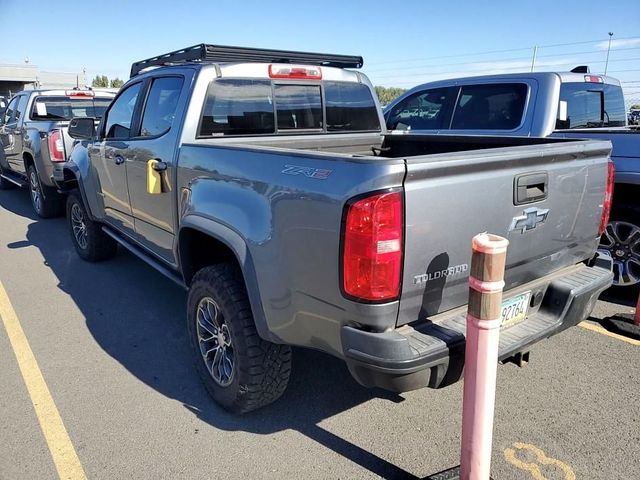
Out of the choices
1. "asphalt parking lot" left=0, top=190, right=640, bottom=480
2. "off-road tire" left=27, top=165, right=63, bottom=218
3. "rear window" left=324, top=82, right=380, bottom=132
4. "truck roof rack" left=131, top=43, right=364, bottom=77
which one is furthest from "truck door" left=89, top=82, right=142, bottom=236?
"off-road tire" left=27, top=165, right=63, bottom=218

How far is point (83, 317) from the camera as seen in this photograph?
13.9 feet

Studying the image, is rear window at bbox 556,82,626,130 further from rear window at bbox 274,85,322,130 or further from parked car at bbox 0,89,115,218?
parked car at bbox 0,89,115,218

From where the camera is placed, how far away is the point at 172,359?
352 cm

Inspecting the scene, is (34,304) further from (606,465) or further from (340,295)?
(606,465)

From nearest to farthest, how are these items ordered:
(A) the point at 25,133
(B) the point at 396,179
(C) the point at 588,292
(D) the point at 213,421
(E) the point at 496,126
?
(B) the point at 396,179
(C) the point at 588,292
(D) the point at 213,421
(E) the point at 496,126
(A) the point at 25,133

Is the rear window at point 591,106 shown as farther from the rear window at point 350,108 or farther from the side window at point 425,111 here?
the rear window at point 350,108

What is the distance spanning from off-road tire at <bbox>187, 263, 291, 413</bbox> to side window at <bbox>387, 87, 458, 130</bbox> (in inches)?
159

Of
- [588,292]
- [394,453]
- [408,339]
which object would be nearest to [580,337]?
[588,292]

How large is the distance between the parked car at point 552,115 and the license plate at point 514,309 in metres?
2.40

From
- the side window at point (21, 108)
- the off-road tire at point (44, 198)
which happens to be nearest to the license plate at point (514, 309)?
the off-road tire at point (44, 198)

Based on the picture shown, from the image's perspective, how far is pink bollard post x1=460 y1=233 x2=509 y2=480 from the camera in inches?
71.9

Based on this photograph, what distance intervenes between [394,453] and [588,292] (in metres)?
1.36

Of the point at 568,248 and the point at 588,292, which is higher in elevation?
the point at 568,248

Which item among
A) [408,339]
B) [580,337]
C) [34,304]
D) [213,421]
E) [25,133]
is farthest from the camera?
[25,133]
